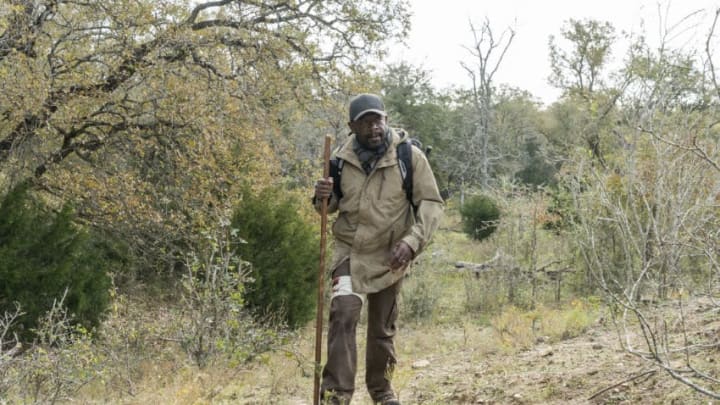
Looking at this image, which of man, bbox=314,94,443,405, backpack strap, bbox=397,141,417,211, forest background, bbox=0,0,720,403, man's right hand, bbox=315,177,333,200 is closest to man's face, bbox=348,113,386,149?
man, bbox=314,94,443,405

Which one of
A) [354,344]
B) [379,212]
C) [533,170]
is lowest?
[354,344]

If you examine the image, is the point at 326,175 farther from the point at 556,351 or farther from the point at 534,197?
the point at 534,197

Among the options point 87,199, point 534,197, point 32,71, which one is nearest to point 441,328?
point 534,197

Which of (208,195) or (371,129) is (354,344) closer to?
(371,129)

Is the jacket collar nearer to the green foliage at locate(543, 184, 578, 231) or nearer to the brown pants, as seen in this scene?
the brown pants

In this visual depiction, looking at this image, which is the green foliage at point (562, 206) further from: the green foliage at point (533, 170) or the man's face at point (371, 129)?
Result: the green foliage at point (533, 170)

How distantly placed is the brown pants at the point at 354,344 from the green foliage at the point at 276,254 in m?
4.85

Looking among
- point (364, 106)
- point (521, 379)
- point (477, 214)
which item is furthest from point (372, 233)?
point (477, 214)

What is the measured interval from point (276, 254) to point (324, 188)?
5.46 m

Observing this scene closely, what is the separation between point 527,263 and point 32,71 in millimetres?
7477

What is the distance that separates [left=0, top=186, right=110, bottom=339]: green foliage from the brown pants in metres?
4.84

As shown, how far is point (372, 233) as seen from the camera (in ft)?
12.5

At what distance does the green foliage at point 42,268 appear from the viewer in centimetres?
756

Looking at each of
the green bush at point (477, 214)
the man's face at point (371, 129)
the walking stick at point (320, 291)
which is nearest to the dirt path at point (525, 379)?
the walking stick at point (320, 291)
